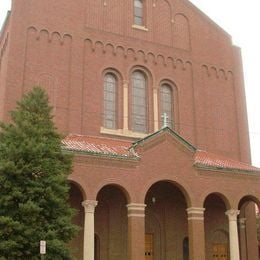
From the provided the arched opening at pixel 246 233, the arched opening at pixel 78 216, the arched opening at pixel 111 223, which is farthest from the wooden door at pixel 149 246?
the arched opening at pixel 246 233

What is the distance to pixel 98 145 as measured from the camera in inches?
964

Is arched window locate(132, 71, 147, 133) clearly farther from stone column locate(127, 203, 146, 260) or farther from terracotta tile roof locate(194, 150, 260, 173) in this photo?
stone column locate(127, 203, 146, 260)

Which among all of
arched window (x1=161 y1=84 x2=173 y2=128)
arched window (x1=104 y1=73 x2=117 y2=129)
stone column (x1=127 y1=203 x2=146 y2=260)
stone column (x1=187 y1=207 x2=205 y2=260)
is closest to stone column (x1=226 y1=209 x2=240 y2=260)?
stone column (x1=187 y1=207 x2=205 y2=260)

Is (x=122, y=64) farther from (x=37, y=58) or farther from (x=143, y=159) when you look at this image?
(x=143, y=159)

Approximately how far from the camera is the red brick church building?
23.5 metres

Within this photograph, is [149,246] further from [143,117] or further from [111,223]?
[143,117]

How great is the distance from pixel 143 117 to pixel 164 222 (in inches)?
251

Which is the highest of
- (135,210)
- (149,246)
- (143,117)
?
(143,117)

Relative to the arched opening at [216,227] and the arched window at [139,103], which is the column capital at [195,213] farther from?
the arched window at [139,103]

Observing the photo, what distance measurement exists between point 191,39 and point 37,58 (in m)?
10.6

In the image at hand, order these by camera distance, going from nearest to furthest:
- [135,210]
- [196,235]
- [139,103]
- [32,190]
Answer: [32,190], [135,210], [196,235], [139,103]

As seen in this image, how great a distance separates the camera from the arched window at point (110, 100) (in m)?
28.2

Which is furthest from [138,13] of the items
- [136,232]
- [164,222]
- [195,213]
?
[136,232]

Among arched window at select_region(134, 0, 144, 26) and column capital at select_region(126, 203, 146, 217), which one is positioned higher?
arched window at select_region(134, 0, 144, 26)
